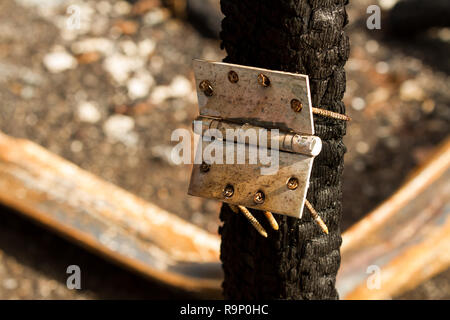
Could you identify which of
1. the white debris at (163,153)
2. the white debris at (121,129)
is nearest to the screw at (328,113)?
the white debris at (163,153)

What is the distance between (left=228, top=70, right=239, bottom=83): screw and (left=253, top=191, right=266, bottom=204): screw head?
0.57 feet

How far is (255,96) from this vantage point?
37.9 inches

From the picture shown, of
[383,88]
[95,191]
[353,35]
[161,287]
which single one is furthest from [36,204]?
[353,35]

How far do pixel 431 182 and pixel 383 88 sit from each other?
114 cm

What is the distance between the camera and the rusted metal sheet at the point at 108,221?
191cm

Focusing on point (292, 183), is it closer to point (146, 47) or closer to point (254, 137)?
point (254, 137)

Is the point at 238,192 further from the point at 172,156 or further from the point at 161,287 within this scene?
the point at 172,156

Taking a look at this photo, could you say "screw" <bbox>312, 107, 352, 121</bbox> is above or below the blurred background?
below

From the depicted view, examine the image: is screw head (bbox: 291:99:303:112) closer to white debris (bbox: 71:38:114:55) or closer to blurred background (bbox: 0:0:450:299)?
blurred background (bbox: 0:0:450:299)

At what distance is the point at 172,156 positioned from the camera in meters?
2.67

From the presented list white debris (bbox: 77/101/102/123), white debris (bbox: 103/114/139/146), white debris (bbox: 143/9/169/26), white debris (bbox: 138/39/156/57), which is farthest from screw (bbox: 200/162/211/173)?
white debris (bbox: 143/9/169/26)

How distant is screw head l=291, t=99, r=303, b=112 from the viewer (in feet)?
3.05

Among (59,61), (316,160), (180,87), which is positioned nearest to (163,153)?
(180,87)

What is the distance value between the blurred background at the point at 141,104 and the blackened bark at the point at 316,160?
0.83 m
